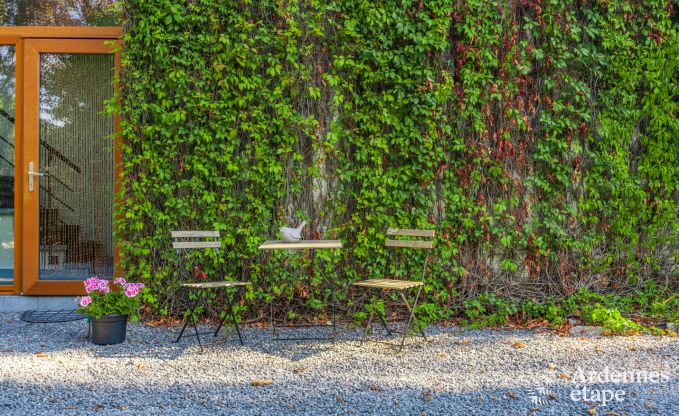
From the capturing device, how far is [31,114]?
5168mm

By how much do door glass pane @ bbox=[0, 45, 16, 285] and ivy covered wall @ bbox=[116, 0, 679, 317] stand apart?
47.6 inches

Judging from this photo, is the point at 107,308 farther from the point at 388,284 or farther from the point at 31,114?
the point at 31,114

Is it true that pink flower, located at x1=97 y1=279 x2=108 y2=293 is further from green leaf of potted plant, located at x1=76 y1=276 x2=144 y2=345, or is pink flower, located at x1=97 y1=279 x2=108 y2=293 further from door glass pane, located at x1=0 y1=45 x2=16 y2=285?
door glass pane, located at x1=0 y1=45 x2=16 y2=285

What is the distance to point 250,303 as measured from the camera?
493cm

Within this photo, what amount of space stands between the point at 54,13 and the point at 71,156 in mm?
1319

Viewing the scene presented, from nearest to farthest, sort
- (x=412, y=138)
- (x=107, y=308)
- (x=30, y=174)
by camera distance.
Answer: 1. (x=107, y=308)
2. (x=412, y=138)
3. (x=30, y=174)

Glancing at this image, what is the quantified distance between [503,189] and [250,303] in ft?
7.70

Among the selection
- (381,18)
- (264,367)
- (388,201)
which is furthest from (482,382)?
(381,18)

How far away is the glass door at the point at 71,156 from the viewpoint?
5.18m

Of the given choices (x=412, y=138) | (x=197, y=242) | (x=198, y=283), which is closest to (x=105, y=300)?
(x=198, y=283)

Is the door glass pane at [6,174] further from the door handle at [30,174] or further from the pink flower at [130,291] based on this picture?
the pink flower at [130,291]

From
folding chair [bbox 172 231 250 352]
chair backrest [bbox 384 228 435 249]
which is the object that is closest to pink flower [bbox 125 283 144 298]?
folding chair [bbox 172 231 250 352]

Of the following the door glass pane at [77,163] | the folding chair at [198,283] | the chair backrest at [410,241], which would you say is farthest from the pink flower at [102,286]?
the chair backrest at [410,241]

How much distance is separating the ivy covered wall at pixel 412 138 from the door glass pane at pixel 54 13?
0.65 m
